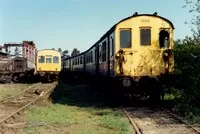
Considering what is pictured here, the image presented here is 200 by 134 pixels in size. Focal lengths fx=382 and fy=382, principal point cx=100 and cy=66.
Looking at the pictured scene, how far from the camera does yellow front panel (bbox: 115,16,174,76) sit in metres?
14.7

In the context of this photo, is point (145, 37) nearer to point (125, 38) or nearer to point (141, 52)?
point (141, 52)

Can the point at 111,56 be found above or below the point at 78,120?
above

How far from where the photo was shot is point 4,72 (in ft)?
108

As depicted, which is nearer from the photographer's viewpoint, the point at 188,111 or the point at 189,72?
the point at 188,111

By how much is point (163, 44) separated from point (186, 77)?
1.59 metres

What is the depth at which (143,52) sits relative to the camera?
48.6 feet

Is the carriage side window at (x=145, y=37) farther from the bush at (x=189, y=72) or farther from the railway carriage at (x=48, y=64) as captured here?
the railway carriage at (x=48, y=64)

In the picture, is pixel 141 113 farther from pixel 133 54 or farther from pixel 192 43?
pixel 192 43

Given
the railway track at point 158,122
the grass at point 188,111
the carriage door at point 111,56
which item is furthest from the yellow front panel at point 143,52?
the railway track at point 158,122

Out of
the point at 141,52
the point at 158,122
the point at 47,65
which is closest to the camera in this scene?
the point at 158,122

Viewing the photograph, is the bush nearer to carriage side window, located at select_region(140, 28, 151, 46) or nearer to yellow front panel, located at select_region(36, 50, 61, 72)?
carriage side window, located at select_region(140, 28, 151, 46)

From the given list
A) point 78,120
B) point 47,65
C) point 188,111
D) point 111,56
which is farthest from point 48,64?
A: point 78,120

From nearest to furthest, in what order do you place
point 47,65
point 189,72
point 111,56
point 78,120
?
point 78,120, point 189,72, point 111,56, point 47,65

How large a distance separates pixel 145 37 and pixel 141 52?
2.18 feet
